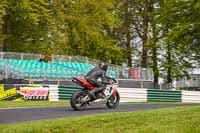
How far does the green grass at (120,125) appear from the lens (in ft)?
34.6

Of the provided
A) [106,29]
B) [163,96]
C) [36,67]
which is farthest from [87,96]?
[106,29]

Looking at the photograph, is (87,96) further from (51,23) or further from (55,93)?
(51,23)

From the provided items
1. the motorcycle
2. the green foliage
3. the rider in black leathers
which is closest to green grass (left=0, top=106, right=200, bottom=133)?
the motorcycle

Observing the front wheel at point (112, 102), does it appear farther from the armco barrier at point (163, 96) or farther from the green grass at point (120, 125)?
the armco barrier at point (163, 96)

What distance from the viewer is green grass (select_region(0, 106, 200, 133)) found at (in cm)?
1053

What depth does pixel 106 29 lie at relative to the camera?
52.3 m

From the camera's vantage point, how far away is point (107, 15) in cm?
4494

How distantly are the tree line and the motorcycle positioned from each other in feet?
7.46

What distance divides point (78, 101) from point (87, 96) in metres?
0.39

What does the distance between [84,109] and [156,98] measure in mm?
19906

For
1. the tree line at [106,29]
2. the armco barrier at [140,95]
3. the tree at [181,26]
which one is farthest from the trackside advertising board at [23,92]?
the tree at [181,26]

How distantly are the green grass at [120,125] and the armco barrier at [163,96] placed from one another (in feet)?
77.1

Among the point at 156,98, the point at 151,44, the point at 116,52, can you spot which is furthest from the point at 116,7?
the point at 151,44

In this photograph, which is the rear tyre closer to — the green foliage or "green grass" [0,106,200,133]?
"green grass" [0,106,200,133]
